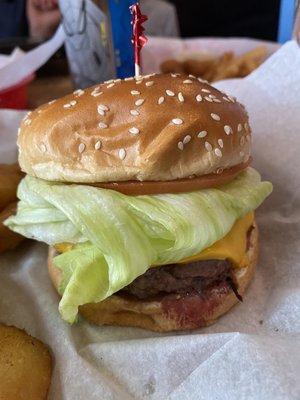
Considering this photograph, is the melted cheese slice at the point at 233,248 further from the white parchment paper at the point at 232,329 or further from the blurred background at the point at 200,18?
the blurred background at the point at 200,18

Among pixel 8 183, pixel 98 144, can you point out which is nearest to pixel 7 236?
pixel 8 183

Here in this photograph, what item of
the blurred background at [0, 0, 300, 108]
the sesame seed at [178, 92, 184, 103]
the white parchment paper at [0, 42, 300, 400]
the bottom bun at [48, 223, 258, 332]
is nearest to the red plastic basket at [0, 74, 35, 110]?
the blurred background at [0, 0, 300, 108]

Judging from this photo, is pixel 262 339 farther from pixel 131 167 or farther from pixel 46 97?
pixel 46 97

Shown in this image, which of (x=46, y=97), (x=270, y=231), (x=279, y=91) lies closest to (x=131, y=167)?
(x=270, y=231)

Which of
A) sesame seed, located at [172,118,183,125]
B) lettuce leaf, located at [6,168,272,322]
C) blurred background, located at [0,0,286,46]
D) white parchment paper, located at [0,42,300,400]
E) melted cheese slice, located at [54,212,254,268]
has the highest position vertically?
A: sesame seed, located at [172,118,183,125]

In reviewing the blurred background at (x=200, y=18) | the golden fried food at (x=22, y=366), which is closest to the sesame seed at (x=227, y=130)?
the golden fried food at (x=22, y=366)

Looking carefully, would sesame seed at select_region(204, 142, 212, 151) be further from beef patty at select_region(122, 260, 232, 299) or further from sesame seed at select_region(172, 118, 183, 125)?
beef patty at select_region(122, 260, 232, 299)

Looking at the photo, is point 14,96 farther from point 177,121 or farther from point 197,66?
point 177,121

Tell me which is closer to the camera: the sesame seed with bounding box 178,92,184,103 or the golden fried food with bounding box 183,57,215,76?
the sesame seed with bounding box 178,92,184,103
